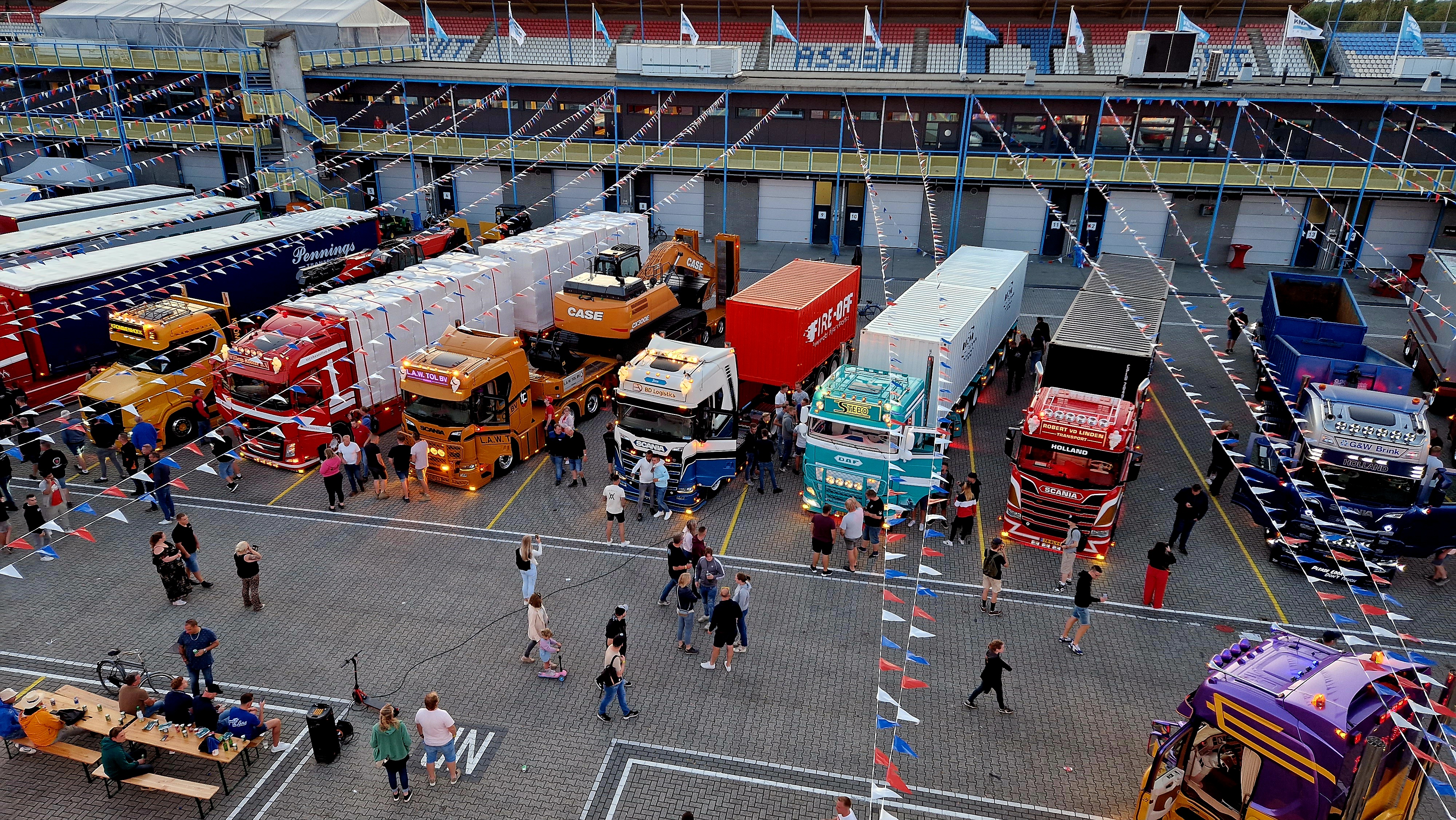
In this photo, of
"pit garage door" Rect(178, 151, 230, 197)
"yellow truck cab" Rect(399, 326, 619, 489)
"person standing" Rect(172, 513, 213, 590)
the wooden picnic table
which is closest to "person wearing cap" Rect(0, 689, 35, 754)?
the wooden picnic table

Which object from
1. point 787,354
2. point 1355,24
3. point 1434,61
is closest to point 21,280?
point 787,354

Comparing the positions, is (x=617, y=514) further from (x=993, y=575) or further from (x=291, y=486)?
(x=291, y=486)

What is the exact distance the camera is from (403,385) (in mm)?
17422

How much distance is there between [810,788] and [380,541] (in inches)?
384

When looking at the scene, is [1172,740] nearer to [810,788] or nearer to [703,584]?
[810,788]

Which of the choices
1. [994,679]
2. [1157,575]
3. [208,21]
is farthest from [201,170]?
[1157,575]

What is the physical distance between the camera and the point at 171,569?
550 inches

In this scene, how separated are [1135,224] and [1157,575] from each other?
25224 mm

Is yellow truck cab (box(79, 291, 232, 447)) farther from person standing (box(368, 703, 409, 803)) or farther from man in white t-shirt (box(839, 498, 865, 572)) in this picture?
man in white t-shirt (box(839, 498, 865, 572))

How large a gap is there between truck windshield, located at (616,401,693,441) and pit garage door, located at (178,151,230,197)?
3580 cm

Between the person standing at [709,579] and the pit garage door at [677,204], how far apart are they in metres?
26.3

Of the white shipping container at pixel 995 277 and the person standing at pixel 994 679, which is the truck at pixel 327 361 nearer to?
the person standing at pixel 994 679

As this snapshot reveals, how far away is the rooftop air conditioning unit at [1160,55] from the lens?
31609mm

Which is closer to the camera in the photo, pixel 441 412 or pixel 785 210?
pixel 441 412
